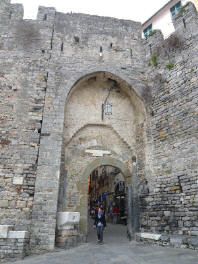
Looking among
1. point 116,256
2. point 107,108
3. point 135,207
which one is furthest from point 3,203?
point 107,108

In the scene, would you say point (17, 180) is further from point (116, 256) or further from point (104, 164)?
point (116, 256)

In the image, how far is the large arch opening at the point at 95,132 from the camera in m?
6.47

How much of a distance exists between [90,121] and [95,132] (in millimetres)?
412

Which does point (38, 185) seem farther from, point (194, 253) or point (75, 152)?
point (194, 253)

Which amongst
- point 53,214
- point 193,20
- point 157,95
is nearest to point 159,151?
point 157,95

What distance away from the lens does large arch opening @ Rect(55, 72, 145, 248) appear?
6473mm

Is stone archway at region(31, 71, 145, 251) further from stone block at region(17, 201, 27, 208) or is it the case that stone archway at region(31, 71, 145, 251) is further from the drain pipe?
the drain pipe

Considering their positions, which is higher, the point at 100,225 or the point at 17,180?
the point at 17,180

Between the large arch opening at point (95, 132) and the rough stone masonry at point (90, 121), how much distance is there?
0.03 m

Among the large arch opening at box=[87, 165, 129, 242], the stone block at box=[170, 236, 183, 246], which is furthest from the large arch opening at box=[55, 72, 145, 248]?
the large arch opening at box=[87, 165, 129, 242]

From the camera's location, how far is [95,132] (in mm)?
7316

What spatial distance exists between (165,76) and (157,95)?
652 millimetres

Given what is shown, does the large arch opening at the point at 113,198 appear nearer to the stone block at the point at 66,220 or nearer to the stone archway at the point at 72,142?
the stone archway at the point at 72,142

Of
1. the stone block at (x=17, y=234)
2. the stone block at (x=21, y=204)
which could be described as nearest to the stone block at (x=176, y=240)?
the stone block at (x=17, y=234)
